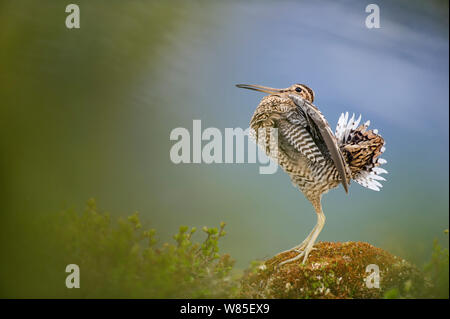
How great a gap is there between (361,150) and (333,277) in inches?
30.2

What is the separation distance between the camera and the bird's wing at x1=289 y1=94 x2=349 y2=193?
2068 millimetres

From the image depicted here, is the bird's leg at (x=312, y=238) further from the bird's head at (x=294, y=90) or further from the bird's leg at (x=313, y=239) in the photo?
the bird's head at (x=294, y=90)

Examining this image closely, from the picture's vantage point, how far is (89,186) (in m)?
2.34

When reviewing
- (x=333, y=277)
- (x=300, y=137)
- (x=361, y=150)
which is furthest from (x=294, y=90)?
(x=333, y=277)

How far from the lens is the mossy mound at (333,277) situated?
2133mm

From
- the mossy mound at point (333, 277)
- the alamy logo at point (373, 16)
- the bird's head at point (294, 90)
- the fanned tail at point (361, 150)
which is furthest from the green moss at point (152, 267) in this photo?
the alamy logo at point (373, 16)

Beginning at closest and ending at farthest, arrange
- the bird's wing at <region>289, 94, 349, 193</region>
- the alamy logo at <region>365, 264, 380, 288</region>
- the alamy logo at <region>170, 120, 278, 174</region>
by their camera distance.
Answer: the bird's wing at <region>289, 94, 349, 193</region>
the alamy logo at <region>365, 264, 380, 288</region>
the alamy logo at <region>170, 120, 278, 174</region>

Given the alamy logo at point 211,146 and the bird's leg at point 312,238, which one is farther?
the alamy logo at point 211,146

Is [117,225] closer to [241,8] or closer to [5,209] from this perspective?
[5,209]

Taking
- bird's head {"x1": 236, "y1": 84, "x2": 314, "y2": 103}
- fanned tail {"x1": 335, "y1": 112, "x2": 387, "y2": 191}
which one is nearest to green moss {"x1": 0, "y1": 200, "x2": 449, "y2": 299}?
fanned tail {"x1": 335, "y1": 112, "x2": 387, "y2": 191}

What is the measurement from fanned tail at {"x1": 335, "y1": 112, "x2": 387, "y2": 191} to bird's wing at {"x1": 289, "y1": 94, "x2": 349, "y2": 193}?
0.19 meters

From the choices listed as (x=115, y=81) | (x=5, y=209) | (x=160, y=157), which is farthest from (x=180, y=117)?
(x=5, y=209)

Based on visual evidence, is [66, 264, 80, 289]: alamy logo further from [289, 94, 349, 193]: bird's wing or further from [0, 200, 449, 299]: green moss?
[289, 94, 349, 193]: bird's wing

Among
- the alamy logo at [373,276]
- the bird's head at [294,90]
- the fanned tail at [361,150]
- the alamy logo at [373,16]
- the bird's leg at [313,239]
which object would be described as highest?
the alamy logo at [373,16]
